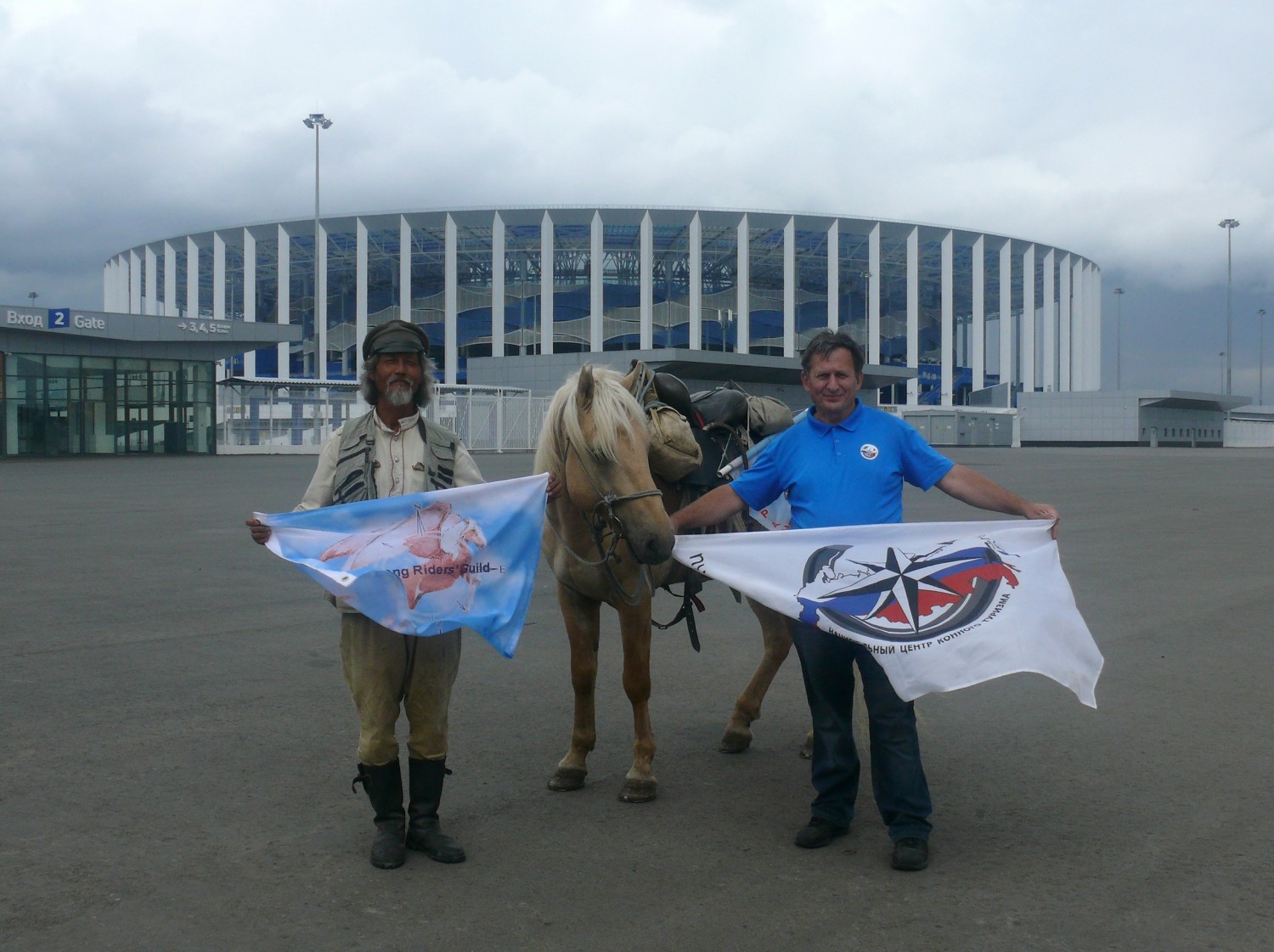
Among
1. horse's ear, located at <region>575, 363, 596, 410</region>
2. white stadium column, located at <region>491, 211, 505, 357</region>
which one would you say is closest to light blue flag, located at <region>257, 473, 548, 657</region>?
horse's ear, located at <region>575, 363, 596, 410</region>

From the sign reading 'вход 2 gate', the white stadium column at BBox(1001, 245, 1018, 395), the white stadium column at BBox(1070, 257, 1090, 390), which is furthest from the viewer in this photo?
the white stadium column at BBox(1070, 257, 1090, 390)

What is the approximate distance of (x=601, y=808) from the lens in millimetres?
4355

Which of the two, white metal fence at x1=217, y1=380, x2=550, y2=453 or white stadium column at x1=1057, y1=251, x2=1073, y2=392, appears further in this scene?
white stadium column at x1=1057, y1=251, x2=1073, y2=392

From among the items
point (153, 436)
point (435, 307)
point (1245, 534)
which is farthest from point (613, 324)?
point (1245, 534)

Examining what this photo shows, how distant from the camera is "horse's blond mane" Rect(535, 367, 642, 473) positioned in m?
4.04

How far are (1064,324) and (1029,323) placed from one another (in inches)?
275

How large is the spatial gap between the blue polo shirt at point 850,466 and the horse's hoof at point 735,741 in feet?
4.38

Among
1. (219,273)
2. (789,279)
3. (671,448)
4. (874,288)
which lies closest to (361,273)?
(219,273)

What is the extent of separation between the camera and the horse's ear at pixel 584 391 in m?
4.10

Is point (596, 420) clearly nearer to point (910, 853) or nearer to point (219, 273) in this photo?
point (910, 853)

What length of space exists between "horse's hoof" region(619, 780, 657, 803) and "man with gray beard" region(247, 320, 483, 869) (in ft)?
2.57

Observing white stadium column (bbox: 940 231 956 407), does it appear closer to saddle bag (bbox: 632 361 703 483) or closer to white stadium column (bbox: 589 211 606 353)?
white stadium column (bbox: 589 211 606 353)

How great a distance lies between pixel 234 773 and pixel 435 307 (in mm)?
72582

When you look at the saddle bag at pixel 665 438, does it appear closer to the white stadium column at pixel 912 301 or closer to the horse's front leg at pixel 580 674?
the horse's front leg at pixel 580 674
